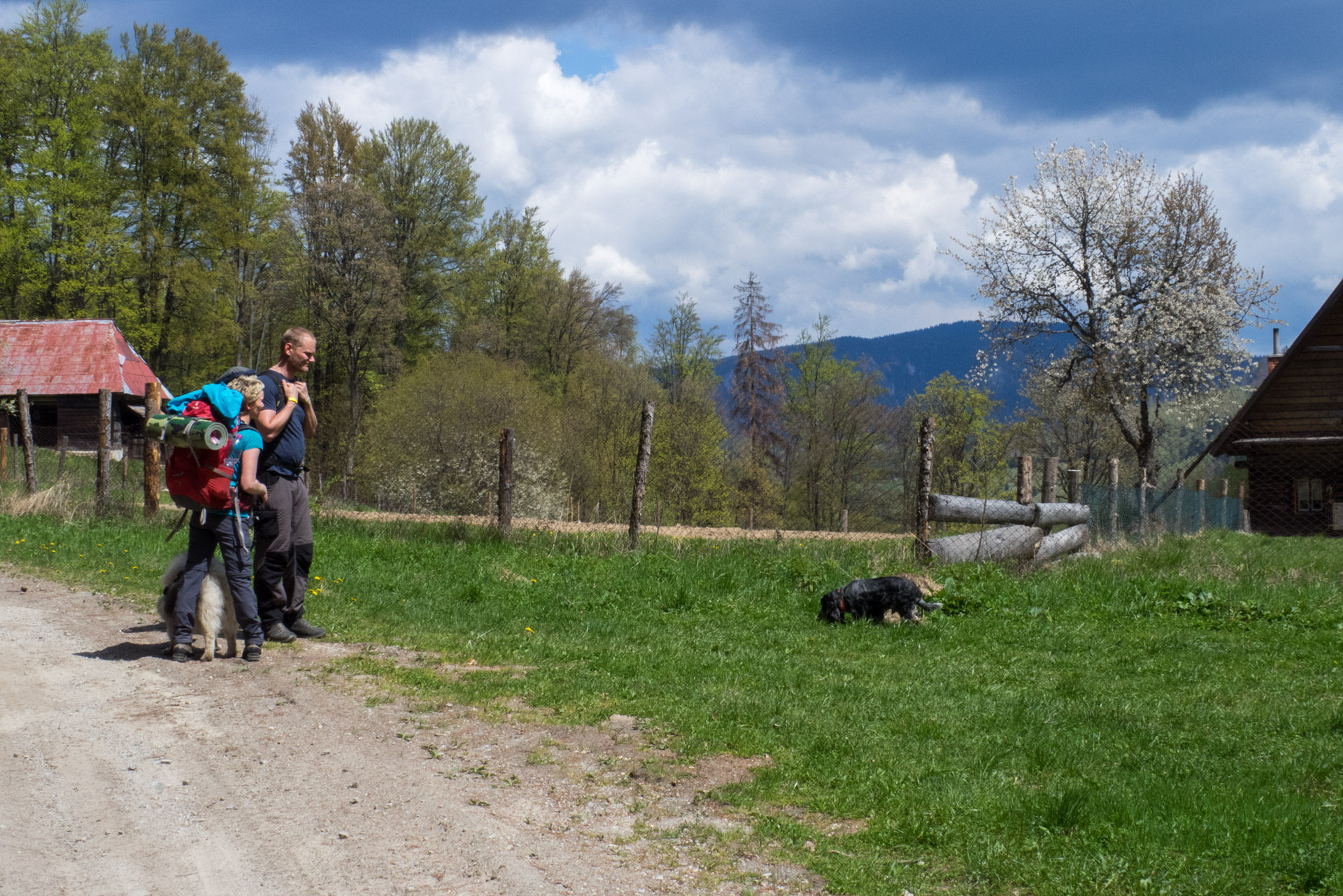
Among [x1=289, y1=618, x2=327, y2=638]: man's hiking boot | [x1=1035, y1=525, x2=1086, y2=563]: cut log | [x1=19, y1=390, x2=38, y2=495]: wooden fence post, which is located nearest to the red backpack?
[x1=289, y1=618, x2=327, y2=638]: man's hiking boot

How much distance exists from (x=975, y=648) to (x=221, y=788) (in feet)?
20.5

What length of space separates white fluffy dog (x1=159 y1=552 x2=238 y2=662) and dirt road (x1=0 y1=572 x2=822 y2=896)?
0.37m

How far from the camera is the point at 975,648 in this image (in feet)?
27.0

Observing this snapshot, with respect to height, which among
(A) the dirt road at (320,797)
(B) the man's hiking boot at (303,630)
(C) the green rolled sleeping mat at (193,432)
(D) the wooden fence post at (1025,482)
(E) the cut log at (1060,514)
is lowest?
(A) the dirt road at (320,797)

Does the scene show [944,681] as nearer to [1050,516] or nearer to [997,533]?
[997,533]

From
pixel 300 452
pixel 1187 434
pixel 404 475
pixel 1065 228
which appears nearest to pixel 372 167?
pixel 404 475

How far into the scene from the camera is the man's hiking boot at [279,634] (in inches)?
288

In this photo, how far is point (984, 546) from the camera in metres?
12.3

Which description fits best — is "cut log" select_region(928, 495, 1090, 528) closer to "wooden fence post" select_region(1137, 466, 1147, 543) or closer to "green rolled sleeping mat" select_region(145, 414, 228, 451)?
"wooden fence post" select_region(1137, 466, 1147, 543)

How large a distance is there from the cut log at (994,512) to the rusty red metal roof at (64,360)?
114 feet

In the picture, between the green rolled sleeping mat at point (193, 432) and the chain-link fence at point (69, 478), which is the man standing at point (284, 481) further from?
the chain-link fence at point (69, 478)

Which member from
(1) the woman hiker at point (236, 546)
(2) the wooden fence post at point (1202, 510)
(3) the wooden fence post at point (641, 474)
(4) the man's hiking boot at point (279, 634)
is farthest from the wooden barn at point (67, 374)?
(2) the wooden fence post at point (1202, 510)

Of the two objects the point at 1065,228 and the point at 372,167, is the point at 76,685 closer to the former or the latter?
the point at 1065,228

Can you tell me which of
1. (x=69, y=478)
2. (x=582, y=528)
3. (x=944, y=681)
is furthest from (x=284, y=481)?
(x=69, y=478)
